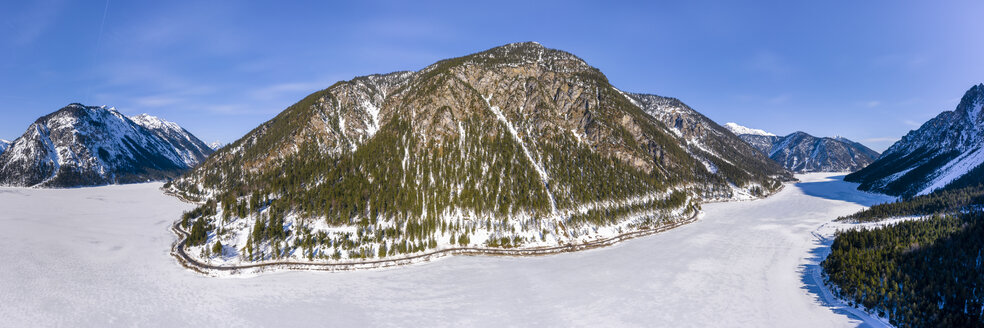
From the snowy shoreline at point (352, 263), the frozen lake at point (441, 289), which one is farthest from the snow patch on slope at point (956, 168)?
the snowy shoreline at point (352, 263)

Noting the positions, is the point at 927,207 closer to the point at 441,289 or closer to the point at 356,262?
the point at 441,289

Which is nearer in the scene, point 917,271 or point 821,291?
point 917,271

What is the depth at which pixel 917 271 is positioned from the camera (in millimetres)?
53969

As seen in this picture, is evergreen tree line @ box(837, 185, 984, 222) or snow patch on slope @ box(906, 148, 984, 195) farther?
snow patch on slope @ box(906, 148, 984, 195)

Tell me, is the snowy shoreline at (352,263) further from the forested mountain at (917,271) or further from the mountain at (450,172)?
the forested mountain at (917,271)

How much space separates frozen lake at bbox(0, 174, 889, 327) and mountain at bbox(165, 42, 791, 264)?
10288mm

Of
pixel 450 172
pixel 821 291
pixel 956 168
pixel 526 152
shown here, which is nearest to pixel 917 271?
pixel 821 291

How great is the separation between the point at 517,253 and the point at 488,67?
297ft

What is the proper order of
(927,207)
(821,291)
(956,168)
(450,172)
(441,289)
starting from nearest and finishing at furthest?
(821,291) → (441,289) → (450,172) → (927,207) → (956,168)

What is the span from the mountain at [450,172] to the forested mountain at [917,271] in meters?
41.7

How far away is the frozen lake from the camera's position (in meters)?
46.6

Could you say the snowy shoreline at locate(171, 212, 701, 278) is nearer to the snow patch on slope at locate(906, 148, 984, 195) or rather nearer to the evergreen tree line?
the evergreen tree line

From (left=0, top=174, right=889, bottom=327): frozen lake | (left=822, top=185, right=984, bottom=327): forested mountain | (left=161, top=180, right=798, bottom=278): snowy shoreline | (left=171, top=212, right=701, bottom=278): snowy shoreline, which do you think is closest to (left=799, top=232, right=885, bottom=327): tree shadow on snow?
(left=0, top=174, right=889, bottom=327): frozen lake

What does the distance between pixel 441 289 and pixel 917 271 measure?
76494 mm
